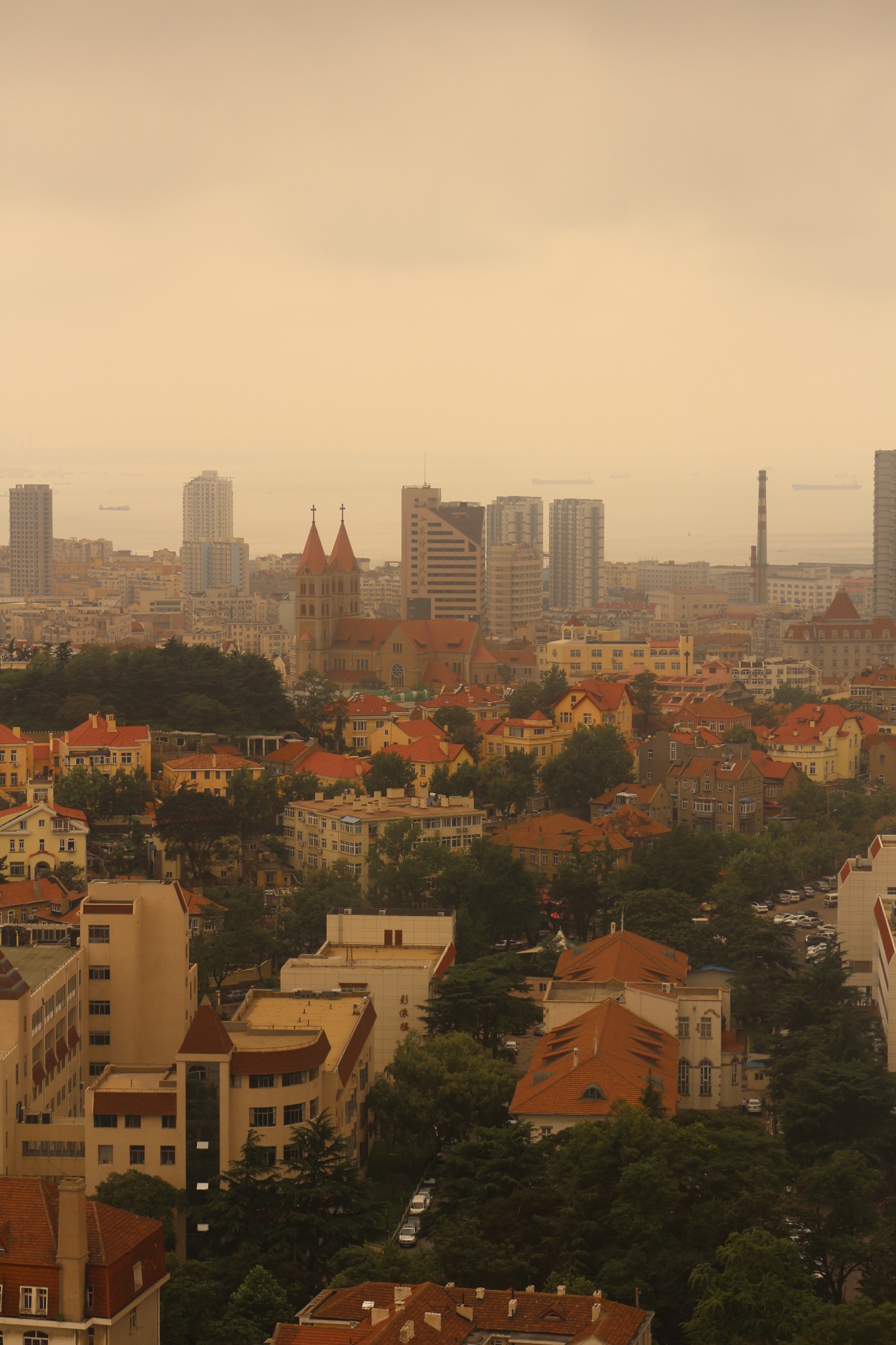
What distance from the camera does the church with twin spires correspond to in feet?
313

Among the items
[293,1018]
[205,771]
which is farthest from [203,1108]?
[205,771]

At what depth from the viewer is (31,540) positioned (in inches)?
7407

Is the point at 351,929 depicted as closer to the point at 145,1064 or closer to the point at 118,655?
the point at 145,1064

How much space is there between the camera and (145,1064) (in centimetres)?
3522

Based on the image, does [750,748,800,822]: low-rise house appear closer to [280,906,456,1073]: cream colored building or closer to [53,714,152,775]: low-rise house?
[53,714,152,775]: low-rise house

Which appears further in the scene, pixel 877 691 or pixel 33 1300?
pixel 877 691

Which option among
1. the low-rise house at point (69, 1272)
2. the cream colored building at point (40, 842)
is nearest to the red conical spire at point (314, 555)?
the cream colored building at point (40, 842)

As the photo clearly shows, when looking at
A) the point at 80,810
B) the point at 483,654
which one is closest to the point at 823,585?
the point at 483,654

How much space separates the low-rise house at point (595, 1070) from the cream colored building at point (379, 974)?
9.72 feet

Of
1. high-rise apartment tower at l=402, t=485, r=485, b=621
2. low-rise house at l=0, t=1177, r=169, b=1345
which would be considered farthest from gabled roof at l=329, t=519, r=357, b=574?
low-rise house at l=0, t=1177, r=169, b=1345

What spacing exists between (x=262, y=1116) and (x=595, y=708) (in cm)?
4621

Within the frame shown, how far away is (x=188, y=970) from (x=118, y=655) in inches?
1320

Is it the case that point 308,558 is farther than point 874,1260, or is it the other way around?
point 308,558

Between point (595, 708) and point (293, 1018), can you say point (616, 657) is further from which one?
→ point (293, 1018)
